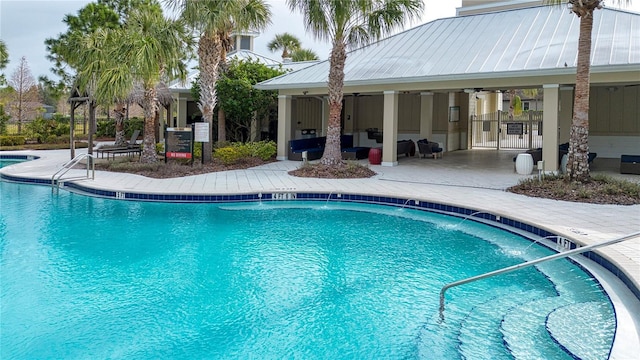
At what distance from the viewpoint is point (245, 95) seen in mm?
19016

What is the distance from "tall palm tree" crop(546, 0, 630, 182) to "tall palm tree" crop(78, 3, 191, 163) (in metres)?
10.9

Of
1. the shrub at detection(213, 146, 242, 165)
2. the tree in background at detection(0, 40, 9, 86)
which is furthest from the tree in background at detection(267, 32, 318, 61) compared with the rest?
the shrub at detection(213, 146, 242, 165)

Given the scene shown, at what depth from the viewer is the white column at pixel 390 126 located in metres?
16.4

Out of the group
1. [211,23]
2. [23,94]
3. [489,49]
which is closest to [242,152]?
[211,23]

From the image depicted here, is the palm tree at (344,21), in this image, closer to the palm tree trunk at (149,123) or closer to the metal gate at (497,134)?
the palm tree trunk at (149,123)

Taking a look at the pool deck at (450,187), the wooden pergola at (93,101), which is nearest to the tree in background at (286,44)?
the wooden pergola at (93,101)

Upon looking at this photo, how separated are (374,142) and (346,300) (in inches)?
694

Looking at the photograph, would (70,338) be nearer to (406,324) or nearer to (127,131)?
(406,324)

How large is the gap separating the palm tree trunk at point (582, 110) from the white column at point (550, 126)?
265cm

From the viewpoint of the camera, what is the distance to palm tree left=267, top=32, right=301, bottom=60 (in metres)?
39.4

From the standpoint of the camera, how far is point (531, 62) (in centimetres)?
1362

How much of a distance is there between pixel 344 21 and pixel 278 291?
10143 millimetres

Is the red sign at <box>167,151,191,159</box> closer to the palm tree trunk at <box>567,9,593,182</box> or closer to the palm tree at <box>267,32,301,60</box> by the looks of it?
the palm tree trunk at <box>567,9,593,182</box>

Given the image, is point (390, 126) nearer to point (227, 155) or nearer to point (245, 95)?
point (227, 155)
